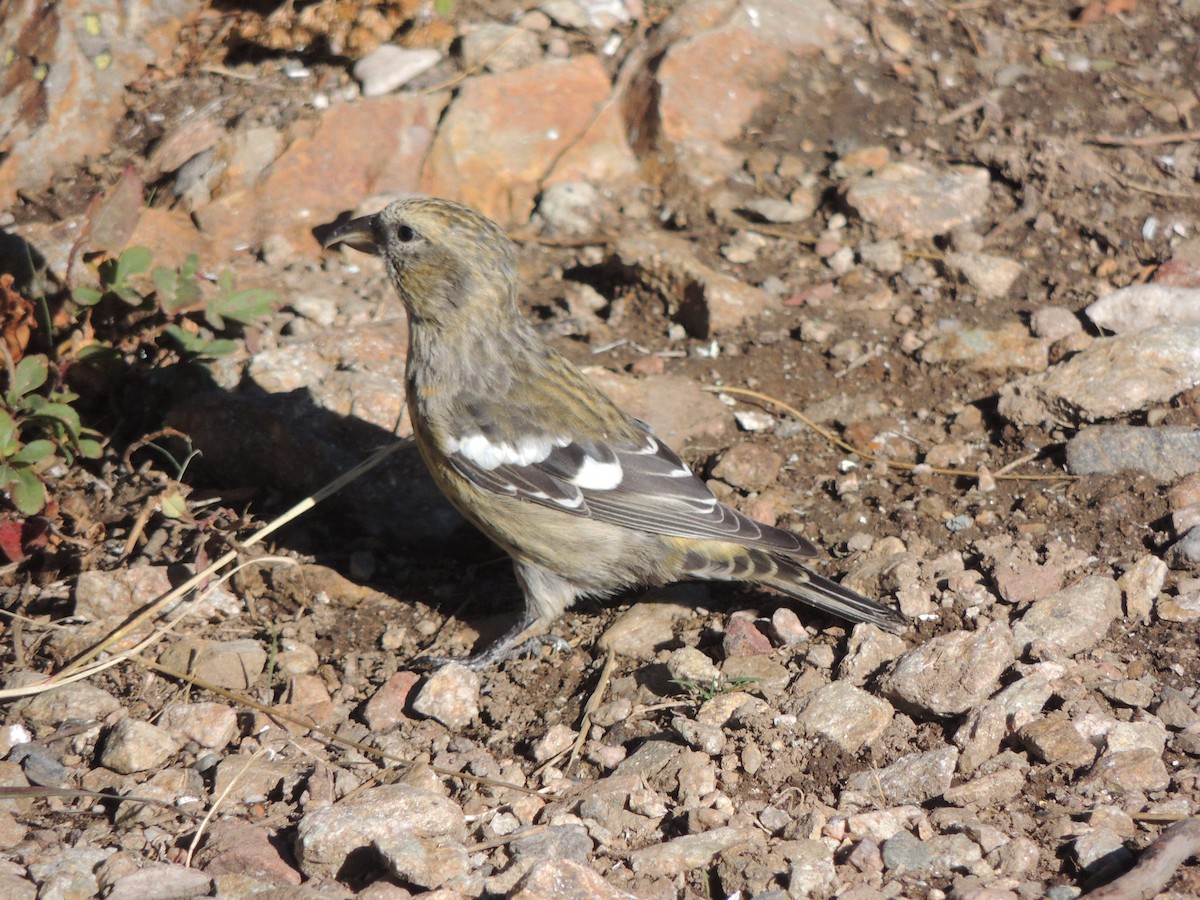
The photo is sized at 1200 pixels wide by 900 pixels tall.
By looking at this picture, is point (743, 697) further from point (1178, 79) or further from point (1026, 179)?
point (1178, 79)

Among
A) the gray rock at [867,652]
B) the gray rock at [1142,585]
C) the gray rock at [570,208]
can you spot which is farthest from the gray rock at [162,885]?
the gray rock at [570,208]

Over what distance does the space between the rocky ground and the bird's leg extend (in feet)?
0.26

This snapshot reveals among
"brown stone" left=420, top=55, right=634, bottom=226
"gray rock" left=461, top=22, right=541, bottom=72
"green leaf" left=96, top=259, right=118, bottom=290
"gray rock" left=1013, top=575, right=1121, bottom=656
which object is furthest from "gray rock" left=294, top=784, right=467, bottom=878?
"gray rock" left=461, top=22, right=541, bottom=72

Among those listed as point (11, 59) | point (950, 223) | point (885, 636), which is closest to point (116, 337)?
point (11, 59)

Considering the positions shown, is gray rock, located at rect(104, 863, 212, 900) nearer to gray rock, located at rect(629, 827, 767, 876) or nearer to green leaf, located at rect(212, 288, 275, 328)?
gray rock, located at rect(629, 827, 767, 876)

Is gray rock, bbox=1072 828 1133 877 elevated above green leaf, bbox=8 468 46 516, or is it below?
below

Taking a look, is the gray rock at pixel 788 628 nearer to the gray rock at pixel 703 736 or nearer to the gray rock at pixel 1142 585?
the gray rock at pixel 703 736

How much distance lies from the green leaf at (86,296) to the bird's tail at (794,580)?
2.80 m

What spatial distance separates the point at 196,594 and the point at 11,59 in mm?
3858

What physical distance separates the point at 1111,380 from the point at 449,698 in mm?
3013

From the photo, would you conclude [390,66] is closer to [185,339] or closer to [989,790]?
[185,339]

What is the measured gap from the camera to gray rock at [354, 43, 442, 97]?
22.4 ft

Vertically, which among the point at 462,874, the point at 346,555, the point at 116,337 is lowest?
the point at 346,555

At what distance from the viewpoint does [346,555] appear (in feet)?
16.7
